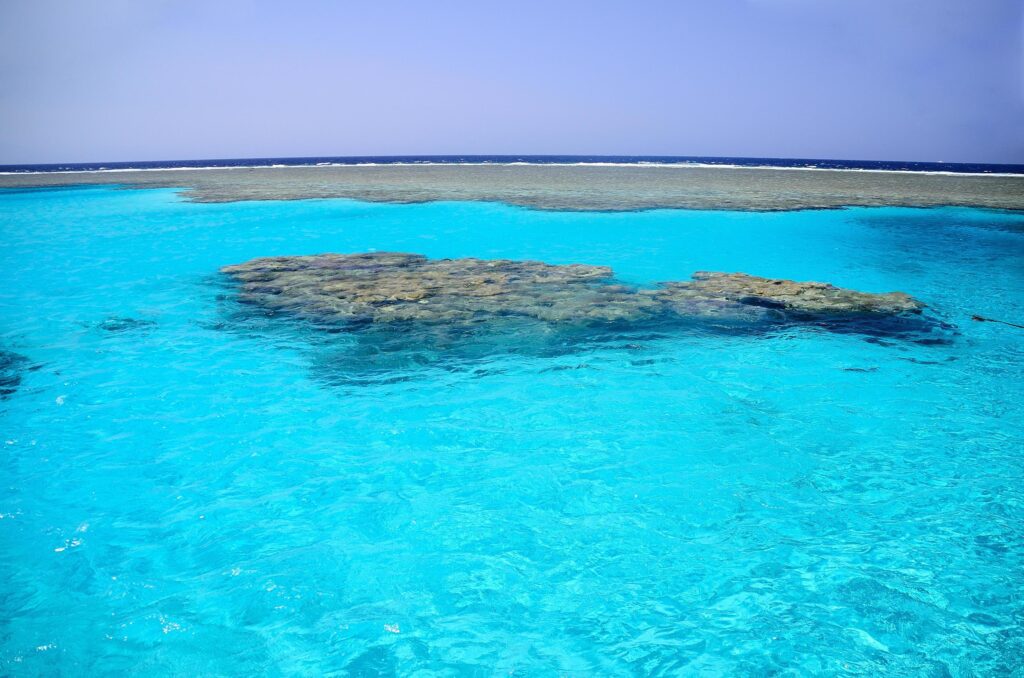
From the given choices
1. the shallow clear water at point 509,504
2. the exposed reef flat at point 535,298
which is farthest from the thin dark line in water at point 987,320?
the exposed reef flat at point 535,298

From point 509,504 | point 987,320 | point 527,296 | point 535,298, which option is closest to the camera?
point 509,504

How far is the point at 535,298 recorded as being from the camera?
14.0m

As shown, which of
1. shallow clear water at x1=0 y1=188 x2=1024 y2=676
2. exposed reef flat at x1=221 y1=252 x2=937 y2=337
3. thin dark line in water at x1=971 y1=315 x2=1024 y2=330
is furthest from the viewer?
thin dark line in water at x1=971 y1=315 x2=1024 y2=330

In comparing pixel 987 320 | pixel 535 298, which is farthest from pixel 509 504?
pixel 987 320

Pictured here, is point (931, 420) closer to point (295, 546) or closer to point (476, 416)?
point (476, 416)

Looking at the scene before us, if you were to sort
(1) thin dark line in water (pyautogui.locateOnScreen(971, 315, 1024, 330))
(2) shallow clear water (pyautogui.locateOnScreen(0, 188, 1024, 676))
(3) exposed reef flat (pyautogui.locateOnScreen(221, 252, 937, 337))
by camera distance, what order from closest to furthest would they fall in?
(2) shallow clear water (pyautogui.locateOnScreen(0, 188, 1024, 676)) → (3) exposed reef flat (pyautogui.locateOnScreen(221, 252, 937, 337)) → (1) thin dark line in water (pyautogui.locateOnScreen(971, 315, 1024, 330))

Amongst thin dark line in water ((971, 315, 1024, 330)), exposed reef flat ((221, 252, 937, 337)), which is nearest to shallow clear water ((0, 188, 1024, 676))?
thin dark line in water ((971, 315, 1024, 330))

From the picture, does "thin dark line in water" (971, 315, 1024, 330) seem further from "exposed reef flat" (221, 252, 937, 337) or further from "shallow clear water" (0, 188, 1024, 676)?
"exposed reef flat" (221, 252, 937, 337)

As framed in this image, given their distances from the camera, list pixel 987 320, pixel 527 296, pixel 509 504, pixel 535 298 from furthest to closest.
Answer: pixel 527 296 → pixel 535 298 → pixel 987 320 → pixel 509 504

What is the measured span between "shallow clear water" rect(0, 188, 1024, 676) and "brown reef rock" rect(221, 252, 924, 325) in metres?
1.55

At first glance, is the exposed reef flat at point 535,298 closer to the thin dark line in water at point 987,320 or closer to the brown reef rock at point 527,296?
the brown reef rock at point 527,296

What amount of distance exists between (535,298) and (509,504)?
8.17 meters

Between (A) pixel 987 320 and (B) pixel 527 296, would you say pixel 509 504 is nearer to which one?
(B) pixel 527 296

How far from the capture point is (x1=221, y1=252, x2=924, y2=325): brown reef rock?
1289 centimetres
